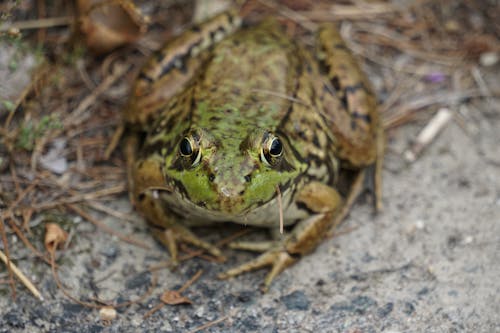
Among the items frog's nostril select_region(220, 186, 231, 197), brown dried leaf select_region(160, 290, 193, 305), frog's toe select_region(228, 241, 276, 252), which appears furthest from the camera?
frog's toe select_region(228, 241, 276, 252)

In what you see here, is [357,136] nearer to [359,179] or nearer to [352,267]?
[359,179]

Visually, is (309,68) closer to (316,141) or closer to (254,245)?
(316,141)

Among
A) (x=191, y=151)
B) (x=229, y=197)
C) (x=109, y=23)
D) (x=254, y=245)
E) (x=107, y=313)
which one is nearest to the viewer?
(x=229, y=197)

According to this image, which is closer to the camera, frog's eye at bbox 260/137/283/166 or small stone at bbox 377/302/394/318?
frog's eye at bbox 260/137/283/166

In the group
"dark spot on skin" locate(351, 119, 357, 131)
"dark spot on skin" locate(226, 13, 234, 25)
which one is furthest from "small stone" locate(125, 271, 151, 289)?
"dark spot on skin" locate(226, 13, 234, 25)

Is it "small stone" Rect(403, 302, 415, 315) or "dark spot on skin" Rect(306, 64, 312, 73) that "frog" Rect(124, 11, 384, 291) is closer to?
"dark spot on skin" Rect(306, 64, 312, 73)

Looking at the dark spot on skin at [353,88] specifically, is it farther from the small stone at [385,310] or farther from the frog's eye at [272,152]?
the small stone at [385,310]

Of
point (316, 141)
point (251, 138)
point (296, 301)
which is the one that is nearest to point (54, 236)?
point (251, 138)
